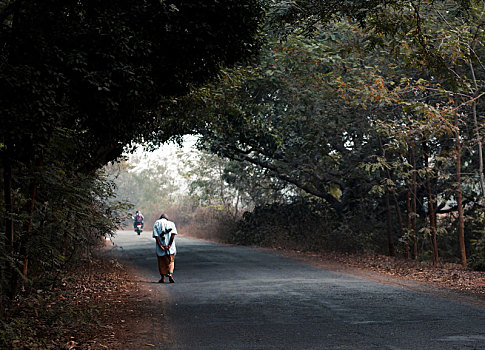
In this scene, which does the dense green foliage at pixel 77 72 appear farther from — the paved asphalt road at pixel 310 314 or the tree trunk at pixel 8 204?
the paved asphalt road at pixel 310 314

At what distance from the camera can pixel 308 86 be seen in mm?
22797

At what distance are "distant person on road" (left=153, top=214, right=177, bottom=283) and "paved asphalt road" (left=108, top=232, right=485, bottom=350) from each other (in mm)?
524

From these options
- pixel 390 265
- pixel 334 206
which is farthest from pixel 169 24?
pixel 334 206

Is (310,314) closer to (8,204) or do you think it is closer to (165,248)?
(8,204)

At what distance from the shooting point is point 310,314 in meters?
9.70

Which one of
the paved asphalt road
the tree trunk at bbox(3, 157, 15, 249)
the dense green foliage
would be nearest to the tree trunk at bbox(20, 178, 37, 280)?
the dense green foliage

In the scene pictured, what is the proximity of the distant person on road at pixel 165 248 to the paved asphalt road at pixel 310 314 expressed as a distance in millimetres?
524

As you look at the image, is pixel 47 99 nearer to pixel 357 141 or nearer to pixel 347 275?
pixel 347 275

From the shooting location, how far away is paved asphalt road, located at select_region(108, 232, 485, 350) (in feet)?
25.0

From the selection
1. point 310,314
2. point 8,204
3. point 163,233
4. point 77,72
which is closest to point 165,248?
point 163,233

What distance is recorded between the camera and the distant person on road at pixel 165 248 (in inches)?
617

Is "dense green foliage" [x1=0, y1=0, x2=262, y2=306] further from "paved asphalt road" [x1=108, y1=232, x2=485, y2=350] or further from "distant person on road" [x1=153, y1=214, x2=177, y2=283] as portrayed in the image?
"distant person on road" [x1=153, y1=214, x2=177, y2=283]

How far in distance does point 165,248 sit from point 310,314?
23.0 feet

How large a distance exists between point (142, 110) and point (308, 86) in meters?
14.3
